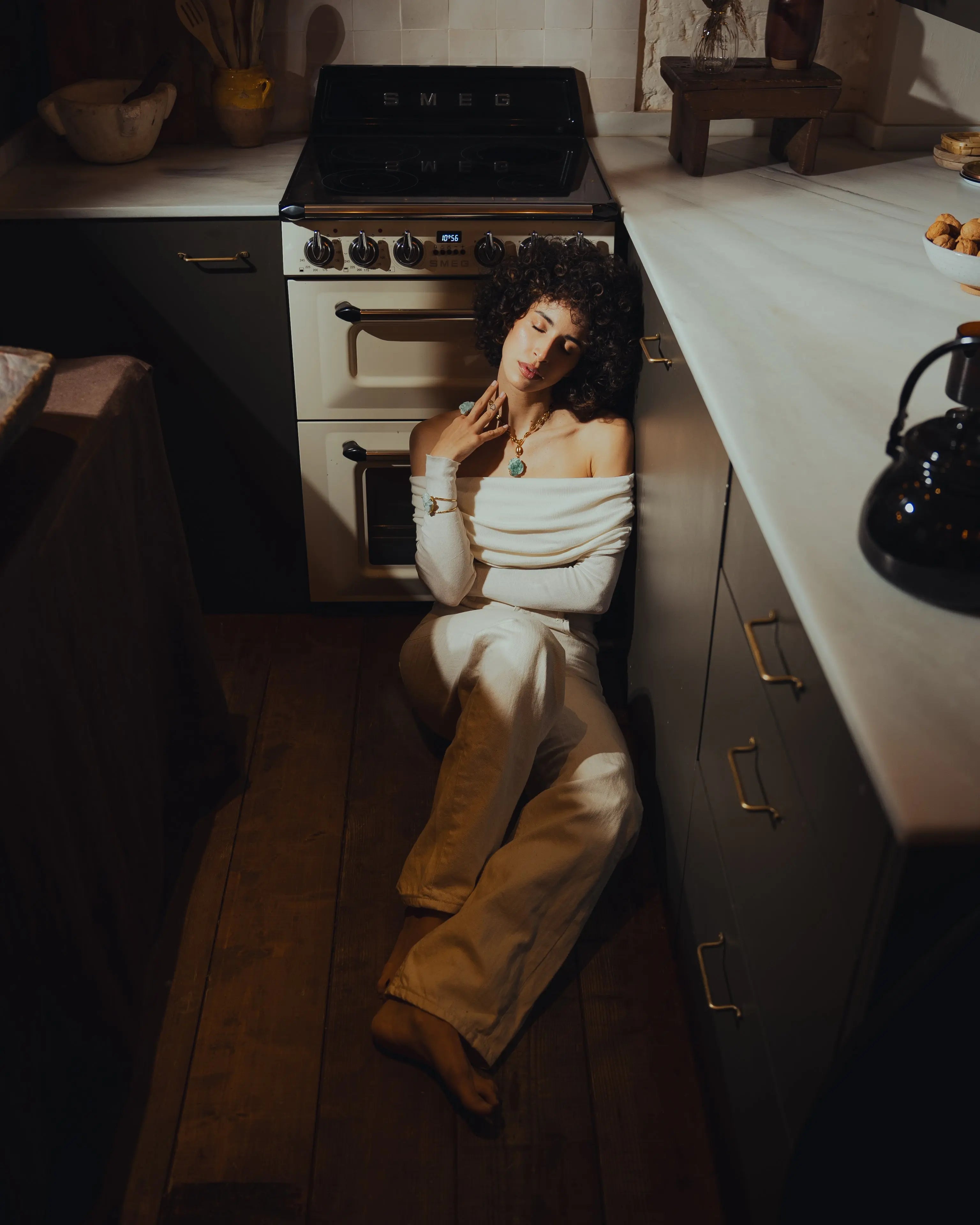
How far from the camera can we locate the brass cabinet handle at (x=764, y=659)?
107cm

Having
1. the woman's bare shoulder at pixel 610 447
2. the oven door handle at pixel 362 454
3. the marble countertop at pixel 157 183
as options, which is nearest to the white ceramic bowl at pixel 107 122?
the marble countertop at pixel 157 183

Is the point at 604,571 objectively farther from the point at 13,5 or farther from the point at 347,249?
the point at 13,5

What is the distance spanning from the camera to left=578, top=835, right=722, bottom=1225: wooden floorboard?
143 centimetres

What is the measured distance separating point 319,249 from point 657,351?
68 centimetres

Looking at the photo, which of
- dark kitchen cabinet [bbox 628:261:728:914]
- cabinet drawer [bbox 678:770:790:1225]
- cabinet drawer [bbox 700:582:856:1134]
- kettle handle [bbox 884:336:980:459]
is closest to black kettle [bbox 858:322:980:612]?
kettle handle [bbox 884:336:980:459]

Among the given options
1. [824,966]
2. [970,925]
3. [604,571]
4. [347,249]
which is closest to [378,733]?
[604,571]

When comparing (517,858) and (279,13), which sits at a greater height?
(279,13)

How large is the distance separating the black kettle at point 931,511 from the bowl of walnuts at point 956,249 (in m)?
0.61

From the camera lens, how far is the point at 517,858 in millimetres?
1663

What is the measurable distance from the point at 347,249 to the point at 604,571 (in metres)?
0.78

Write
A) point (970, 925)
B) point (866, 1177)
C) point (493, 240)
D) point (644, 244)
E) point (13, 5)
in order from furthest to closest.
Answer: point (13, 5)
point (493, 240)
point (644, 244)
point (866, 1177)
point (970, 925)

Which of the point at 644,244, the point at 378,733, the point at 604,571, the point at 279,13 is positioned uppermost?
the point at 279,13

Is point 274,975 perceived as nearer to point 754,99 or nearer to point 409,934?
point 409,934

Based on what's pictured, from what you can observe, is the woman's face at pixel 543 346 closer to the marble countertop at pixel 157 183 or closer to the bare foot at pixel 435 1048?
the marble countertop at pixel 157 183
